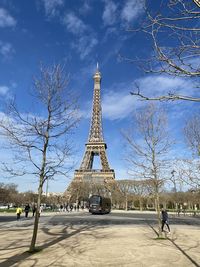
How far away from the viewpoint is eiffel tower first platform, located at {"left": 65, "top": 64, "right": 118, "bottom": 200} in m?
85.2

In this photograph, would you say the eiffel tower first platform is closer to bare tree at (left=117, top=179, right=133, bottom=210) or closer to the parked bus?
bare tree at (left=117, top=179, right=133, bottom=210)

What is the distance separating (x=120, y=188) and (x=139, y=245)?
234 feet

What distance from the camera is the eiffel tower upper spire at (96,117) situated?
95.2m

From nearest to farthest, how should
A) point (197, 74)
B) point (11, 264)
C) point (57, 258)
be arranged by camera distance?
point (197, 74), point (11, 264), point (57, 258)

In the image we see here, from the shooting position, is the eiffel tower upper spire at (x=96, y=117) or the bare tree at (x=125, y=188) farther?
the eiffel tower upper spire at (x=96, y=117)

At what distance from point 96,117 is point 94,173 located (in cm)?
1760

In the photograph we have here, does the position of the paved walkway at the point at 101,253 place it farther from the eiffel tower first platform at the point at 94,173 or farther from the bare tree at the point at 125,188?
the eiffel tower first platform at the point at 94,173

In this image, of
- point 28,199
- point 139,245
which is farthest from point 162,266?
point 28,199

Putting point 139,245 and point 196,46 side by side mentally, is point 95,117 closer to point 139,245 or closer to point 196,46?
point 139,245

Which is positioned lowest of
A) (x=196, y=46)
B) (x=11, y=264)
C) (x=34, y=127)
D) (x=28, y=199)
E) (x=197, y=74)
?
(x=11, y=264)

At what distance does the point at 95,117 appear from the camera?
97.6m

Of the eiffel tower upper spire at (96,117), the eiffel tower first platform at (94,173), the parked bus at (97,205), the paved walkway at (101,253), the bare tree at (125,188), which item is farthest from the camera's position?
the eiffel tower upper spire at (96,117)

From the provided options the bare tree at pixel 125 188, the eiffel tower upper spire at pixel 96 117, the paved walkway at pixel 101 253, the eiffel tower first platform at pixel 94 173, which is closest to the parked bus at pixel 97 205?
the bare tree at pixel 125 188

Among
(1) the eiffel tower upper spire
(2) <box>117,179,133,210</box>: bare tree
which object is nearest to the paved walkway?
(2) <box>117,179,133,210</box>: bare tree
